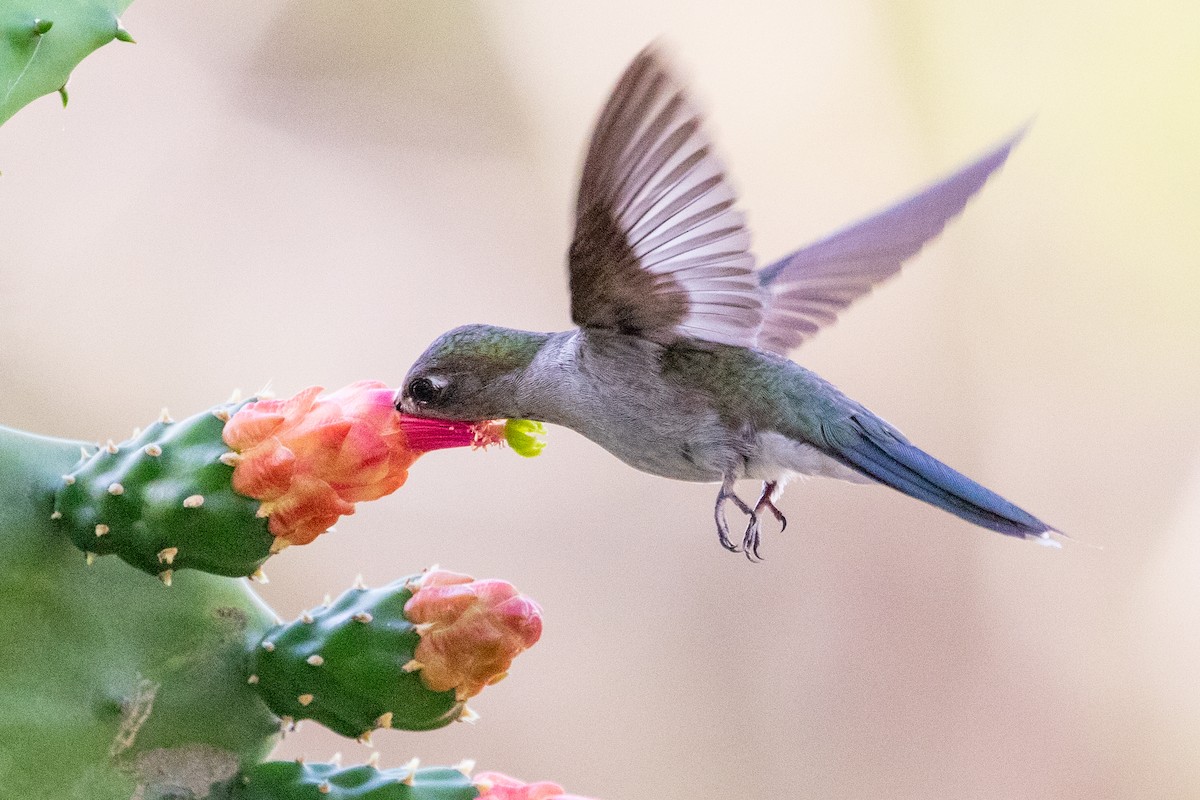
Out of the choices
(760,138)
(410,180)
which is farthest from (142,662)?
(760,138)

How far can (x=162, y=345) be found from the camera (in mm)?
2441

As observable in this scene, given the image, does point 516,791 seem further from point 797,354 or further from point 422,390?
point 797,354

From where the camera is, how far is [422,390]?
38.4 inches

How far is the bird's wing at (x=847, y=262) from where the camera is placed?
4.33 feet

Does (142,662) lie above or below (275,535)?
below

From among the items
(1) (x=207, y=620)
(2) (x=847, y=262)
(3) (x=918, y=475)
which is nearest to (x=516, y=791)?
(1) (x=207, y=620)

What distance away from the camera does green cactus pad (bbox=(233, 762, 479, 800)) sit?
0.88 meters

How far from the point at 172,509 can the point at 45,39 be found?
0.30 meters

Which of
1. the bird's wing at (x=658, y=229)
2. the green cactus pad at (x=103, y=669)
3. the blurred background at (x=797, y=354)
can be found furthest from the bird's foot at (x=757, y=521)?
the blurred background at (x=797, y=354)

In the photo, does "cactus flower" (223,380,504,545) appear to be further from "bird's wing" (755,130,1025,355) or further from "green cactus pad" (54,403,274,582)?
"bird's wing" (755,130,1025,355)

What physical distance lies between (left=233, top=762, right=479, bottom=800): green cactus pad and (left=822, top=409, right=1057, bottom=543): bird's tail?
51 cm

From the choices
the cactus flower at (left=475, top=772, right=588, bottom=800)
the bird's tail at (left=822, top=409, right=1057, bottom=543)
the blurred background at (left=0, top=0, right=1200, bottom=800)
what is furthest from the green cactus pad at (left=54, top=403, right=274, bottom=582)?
the blurred background at (left=0, top=0, right=1200, bottom=800)

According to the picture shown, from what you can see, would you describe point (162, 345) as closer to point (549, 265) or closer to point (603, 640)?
point (549, 265)

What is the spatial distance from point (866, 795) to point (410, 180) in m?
1.68
